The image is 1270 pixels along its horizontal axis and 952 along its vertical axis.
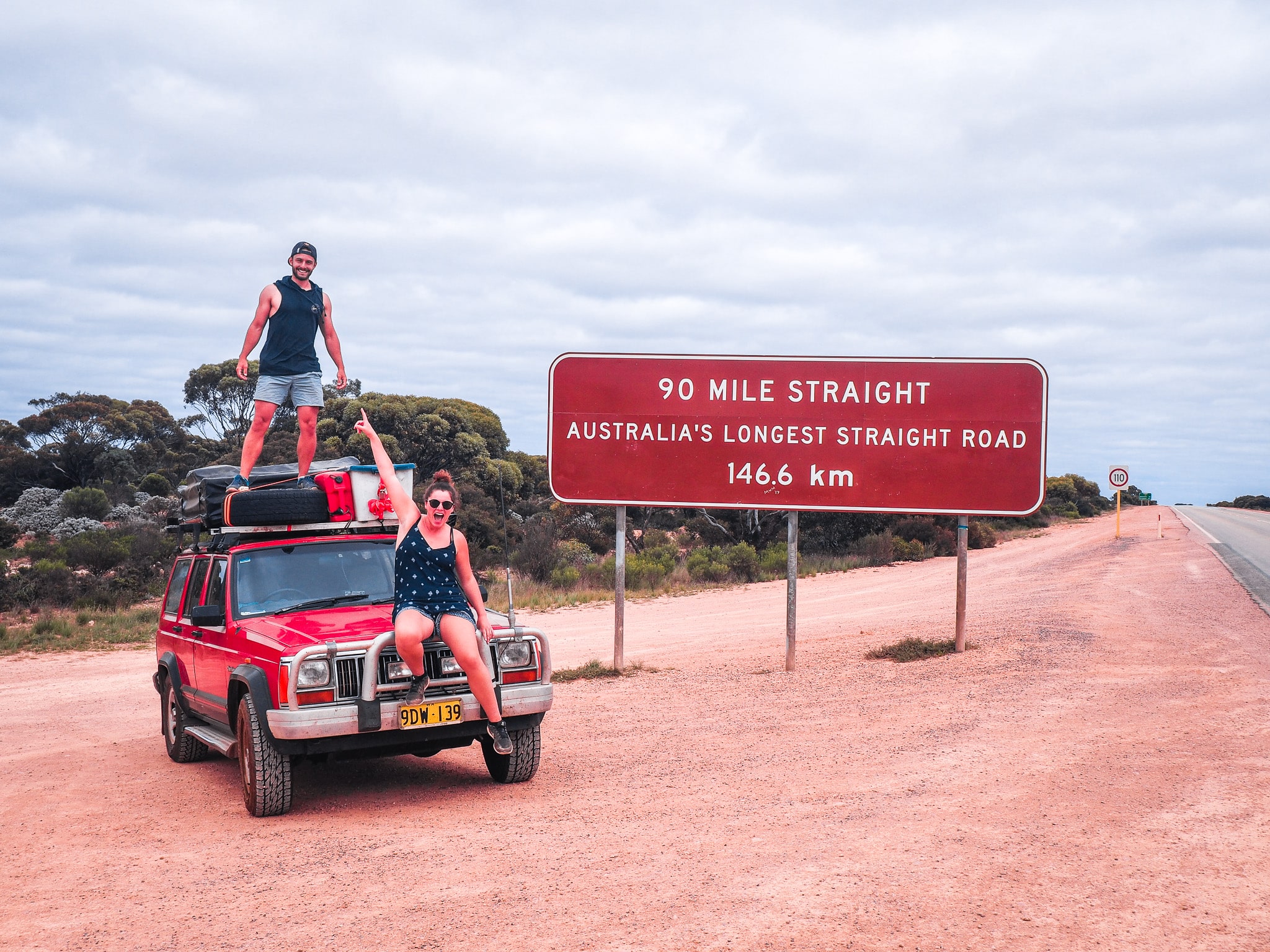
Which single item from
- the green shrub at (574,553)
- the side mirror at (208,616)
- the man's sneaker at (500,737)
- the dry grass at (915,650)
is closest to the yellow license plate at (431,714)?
the man's sneaker at (500,737)

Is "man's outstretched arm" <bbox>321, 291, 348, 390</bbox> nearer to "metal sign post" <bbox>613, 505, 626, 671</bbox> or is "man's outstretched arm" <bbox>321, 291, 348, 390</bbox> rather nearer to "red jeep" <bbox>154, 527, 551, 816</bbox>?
"red jeep" <bbox>154, 527, 551, 816</bbox>

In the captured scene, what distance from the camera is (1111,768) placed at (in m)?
7.23

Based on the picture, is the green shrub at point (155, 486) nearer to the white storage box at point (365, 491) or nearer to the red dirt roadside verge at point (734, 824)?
the red dirt roadside verge at point (734, 824)

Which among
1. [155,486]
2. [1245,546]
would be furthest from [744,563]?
[155,486]

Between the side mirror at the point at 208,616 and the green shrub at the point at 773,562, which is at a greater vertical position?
the side mirror at the point at 208,616

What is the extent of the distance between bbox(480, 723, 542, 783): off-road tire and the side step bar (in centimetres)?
169

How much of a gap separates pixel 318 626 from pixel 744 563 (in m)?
22.9

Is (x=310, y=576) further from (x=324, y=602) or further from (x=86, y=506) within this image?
(x=86, y=506)

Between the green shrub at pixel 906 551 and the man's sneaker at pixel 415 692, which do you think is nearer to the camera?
the man's sneaker at pixel 415 692

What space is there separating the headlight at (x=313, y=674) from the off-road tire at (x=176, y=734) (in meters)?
2.67

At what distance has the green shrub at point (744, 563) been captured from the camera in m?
29.0

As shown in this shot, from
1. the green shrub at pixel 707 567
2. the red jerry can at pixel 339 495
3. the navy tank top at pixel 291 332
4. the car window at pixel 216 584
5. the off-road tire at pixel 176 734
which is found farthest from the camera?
the green shrub at pixel 707 567

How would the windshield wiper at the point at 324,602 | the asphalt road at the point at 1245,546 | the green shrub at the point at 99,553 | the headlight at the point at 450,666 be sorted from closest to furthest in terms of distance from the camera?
1. the headlight at the point at 450,666
2. the windshield wiper at the point at 324,602
3. the asphalt road at the point at 1245,546
4. the green shrub at the point at 99,553

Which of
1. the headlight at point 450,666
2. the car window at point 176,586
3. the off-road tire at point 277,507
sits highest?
the off-road tire at point 277,507
